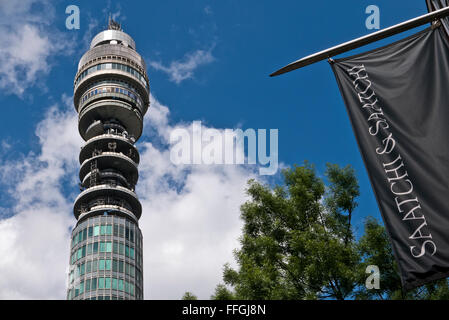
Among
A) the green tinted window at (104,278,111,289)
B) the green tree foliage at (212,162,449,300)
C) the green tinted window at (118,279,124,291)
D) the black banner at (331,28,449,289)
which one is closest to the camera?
the black banner at (331,28,449,289)

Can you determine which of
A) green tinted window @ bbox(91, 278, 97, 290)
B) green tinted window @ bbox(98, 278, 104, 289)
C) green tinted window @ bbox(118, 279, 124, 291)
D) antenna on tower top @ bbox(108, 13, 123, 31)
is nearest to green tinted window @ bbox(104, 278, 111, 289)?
green tinted window @ bbox(98, 278, 104, 289)

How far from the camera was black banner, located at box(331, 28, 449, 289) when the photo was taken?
8922 millimetres

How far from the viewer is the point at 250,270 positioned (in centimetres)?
1955

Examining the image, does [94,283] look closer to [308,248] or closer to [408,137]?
[308,248]

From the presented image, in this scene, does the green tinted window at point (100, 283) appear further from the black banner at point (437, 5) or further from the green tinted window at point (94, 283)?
the black banner at point (437, 5)

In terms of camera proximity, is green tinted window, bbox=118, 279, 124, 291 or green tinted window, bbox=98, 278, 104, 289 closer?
green tinted window, bbox=98, 278, 104, 289

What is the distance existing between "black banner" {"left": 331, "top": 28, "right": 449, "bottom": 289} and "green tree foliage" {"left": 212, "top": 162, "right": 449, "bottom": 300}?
874 cm

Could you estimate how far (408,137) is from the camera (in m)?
9.82

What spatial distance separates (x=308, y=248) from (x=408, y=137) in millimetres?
9508

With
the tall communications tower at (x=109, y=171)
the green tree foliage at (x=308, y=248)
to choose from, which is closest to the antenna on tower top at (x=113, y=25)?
the tall communications tower at (x=109, y=171)

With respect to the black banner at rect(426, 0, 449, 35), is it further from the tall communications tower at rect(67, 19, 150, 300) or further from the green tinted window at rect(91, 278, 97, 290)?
the green tinted window at rect(91, 278, 97, 290)
